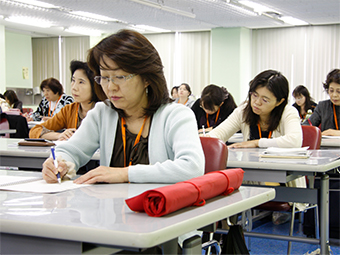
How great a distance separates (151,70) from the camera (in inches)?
64.9

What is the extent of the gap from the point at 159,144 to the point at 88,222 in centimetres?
74

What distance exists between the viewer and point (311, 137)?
307 cm

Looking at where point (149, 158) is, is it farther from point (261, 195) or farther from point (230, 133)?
point (230, 133)

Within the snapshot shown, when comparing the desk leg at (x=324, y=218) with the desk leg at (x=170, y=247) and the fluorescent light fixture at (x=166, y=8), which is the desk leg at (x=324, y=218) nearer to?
the desk leg at (x=170, y=247)

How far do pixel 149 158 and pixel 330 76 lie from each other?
324 cm

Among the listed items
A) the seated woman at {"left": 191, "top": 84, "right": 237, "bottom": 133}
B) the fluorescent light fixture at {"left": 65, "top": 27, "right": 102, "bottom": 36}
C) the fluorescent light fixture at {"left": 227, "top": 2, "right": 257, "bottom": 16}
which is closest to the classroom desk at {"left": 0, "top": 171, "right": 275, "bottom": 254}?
the seated woman at {"left": 191, "top": 84, "right": 237, "bottom": 133}

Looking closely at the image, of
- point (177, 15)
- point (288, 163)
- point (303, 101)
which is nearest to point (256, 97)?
point (288, 163)

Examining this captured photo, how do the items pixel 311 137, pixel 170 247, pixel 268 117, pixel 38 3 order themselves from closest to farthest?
pixel 170 247 → pixel 311 137 → pixel 268 117 → pixel 38 3

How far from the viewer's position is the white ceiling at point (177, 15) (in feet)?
26.7

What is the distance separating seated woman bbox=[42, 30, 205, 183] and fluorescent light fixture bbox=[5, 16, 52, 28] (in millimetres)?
8837

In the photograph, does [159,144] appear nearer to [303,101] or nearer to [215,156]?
[215,156]

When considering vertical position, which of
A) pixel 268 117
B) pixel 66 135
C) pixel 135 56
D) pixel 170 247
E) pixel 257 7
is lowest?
pixel 170 247

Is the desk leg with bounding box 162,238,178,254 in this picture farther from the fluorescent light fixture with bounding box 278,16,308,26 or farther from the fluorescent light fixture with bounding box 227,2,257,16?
the fluorescent light fixture with bounding box 278,16,308,26

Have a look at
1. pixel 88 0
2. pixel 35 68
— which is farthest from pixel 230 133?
pixel 35 68
